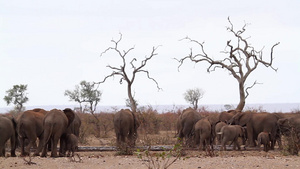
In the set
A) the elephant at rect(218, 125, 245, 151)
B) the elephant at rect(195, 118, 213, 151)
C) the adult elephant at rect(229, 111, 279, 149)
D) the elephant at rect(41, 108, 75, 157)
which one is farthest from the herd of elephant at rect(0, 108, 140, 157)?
the adult elephant at rect(229, 111, 279, 149)

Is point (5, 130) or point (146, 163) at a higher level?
point (5, 130)

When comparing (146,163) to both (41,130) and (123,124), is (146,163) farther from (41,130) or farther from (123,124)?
(123,124)

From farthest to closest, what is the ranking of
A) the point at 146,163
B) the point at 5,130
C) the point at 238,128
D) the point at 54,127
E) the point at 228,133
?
the point at 238,128 < the point at 228,133 < the point at 54,127 < the point at 5,130 < the point at 146,163

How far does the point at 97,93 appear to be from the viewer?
2442 inches

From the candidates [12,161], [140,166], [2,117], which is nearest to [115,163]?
[140,166]

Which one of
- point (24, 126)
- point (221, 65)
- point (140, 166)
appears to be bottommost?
point (140, 166)

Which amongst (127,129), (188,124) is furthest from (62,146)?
(188,124)

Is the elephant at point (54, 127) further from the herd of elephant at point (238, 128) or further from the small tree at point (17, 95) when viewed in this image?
the small tree at point (17, 95)

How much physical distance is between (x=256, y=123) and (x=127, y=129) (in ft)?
18.8

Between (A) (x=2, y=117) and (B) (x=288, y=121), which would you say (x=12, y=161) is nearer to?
(A) (x=2, y=117)

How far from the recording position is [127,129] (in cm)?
1834

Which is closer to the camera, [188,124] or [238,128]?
[238,128]

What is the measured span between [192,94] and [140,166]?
56.7 metres

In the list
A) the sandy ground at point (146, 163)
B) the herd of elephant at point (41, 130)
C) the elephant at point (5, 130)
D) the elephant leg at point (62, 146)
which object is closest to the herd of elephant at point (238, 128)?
the herd of elephant at point (41, 130)
